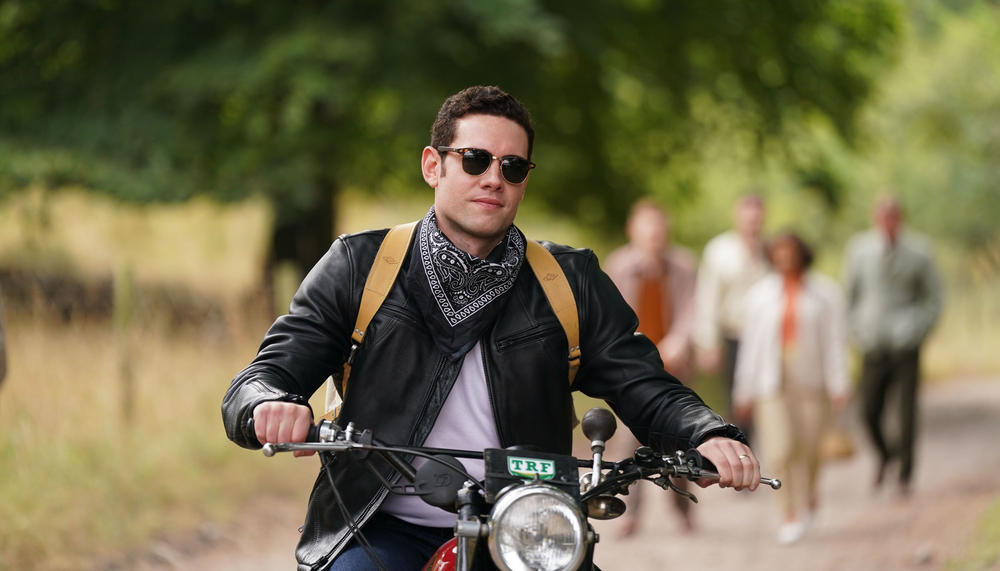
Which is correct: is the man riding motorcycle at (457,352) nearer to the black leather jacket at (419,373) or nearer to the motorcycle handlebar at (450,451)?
the black leather jacket at (419,373)

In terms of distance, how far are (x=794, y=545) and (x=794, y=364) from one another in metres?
1.33

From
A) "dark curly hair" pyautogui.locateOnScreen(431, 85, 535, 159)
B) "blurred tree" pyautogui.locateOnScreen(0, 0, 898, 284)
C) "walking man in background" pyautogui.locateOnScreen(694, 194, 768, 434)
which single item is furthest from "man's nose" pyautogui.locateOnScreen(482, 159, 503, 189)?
"blurred tree" pyautogui.locateOnScreen(0, 0, 898, 284)

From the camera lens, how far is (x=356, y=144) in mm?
13711

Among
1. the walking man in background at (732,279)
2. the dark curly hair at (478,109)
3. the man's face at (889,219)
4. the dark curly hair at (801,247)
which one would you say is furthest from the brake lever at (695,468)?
the man's face at (889,219)

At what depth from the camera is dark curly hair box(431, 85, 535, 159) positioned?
3.38m

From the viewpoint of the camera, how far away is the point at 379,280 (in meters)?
3.35

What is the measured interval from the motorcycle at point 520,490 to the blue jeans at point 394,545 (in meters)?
0.09

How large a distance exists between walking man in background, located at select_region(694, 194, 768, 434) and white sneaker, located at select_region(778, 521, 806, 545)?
5.40 ft

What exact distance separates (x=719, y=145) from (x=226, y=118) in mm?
8224

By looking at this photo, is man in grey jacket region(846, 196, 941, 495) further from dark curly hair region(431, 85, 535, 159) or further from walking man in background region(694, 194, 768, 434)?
dark curly hair region(431, 85, 535, 159)

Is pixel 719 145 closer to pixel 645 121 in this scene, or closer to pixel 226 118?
pixel 645 121

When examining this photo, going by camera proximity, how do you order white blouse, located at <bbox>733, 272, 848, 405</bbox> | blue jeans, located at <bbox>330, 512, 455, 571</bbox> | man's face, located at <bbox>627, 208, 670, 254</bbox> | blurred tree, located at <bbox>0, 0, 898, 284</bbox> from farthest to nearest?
1. blurred tree, located at <bbox>0, 0, 898, 284</bbox>
2. white blouse, located at <bbox>733, 272, 848, 405</bbox>
3. man's face, located at <bbox>627, 208, 670, 254</bbox>
4. blue jeans, located at <bbox>330, 512, 455, 571</bbox>

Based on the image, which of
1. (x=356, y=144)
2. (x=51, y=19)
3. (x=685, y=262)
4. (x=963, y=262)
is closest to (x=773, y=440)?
(x=685, y=262)

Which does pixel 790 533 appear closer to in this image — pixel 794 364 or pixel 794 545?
pixel 794 545
